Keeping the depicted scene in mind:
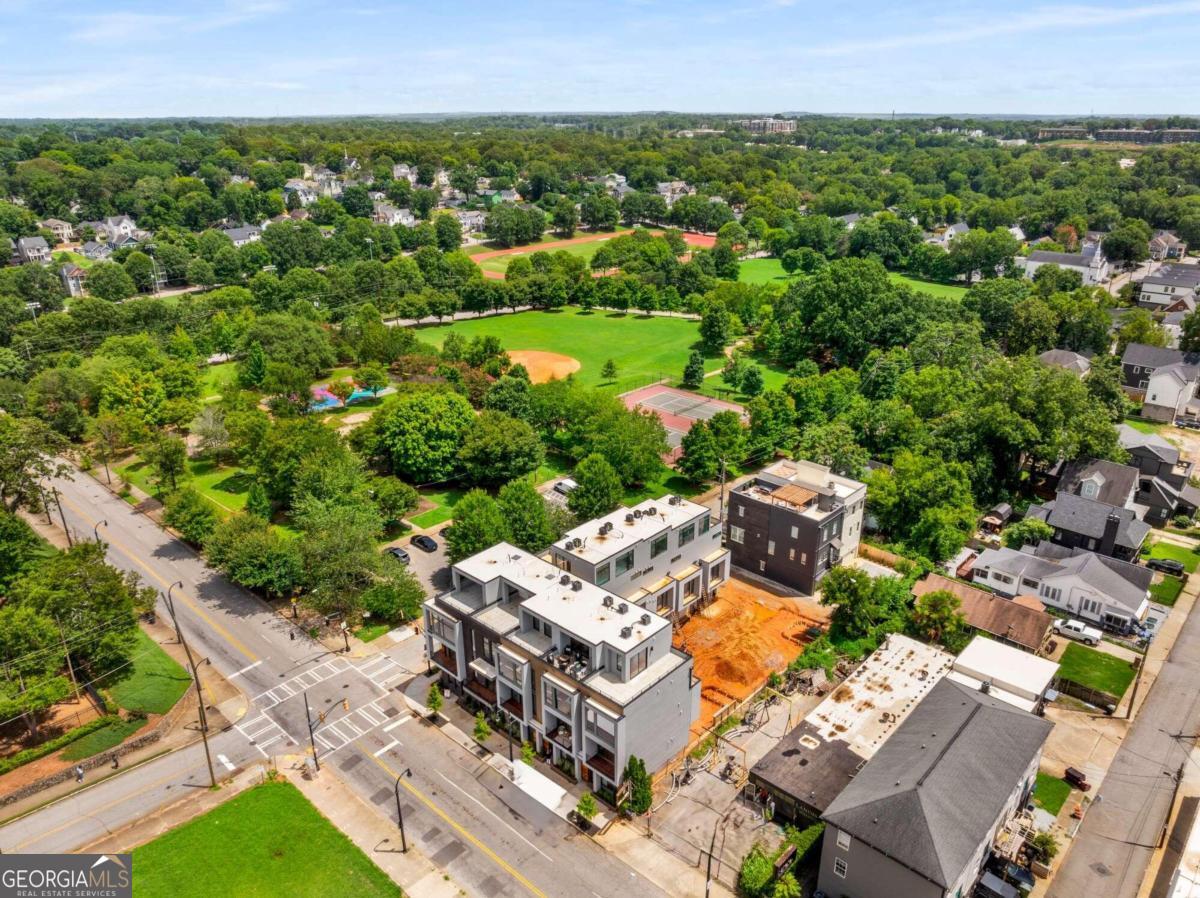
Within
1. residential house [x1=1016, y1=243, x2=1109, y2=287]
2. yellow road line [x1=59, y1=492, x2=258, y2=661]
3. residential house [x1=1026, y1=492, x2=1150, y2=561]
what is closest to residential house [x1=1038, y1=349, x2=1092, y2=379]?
residential house [x1=1026, y1=492, x2=1150, y2=561]

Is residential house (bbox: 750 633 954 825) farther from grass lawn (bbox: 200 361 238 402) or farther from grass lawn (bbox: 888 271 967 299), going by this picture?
grass lawn (bbox: 888 271 967 299)

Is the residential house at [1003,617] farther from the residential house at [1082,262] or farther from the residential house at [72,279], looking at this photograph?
the residential house at [72,279]

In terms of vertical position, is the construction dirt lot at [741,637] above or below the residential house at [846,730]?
below

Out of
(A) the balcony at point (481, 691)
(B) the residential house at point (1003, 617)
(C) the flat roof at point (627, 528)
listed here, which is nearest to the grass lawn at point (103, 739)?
(A) the balcony at point (481, 691)

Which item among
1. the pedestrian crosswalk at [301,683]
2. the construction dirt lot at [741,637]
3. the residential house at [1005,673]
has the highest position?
the residential house at [1005,673]

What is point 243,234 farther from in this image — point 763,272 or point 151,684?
point 151,684

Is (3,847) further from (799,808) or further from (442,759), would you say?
(799,808)
